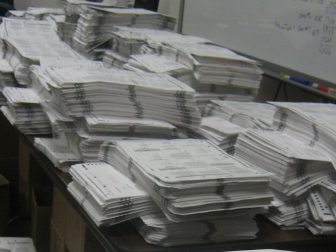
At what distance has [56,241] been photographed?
1.78 meters

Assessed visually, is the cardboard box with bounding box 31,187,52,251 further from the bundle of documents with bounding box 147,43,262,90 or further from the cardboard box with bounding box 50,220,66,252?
the bundle of documents with bounding box 147,43,262,90

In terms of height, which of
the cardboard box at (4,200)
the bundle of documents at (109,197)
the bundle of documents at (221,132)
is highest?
the bundle of documents at (221,132)

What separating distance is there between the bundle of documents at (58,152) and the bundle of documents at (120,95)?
0.14m

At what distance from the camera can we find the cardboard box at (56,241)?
1.71 metres

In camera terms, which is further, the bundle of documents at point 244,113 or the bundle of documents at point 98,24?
the bundle of documents at point 98,24

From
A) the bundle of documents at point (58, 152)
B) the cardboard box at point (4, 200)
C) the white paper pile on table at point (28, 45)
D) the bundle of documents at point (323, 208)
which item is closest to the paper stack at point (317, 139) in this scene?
the bundle of documents at point (323, 208)

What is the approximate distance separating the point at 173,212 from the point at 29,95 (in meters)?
1.04

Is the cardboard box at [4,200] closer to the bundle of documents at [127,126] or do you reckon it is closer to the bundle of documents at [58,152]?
the bundle of documents at [58,152]

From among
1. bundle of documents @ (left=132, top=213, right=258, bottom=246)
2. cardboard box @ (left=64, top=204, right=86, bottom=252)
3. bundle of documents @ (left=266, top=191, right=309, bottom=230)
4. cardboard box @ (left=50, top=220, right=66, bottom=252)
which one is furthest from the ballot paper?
bundle of documents @ (left=266, top=191, right=309, bottom=230)

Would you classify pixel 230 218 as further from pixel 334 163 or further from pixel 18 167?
pixel 18 167

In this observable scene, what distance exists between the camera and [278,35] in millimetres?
2336

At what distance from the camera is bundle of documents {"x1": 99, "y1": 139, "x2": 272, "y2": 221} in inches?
43.5

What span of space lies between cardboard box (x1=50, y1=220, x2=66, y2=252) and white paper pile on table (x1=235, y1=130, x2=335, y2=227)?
742mm

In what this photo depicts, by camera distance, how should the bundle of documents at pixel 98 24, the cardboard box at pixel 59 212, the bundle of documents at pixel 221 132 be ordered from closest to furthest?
1. the bundle of documents at pixel 221 132
2. the cardboard box at pixel 59 212
3. the bundle of documents at pixel 98 24
